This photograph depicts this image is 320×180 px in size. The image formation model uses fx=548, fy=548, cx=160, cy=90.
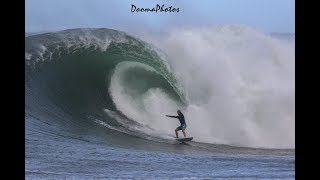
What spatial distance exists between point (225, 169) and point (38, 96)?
2.34 meters

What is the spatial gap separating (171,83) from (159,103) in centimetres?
43

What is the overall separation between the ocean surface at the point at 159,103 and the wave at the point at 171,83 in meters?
0.01

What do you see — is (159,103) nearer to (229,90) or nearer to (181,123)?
(181,123)

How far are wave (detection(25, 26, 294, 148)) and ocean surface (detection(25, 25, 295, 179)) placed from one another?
0.04 feet

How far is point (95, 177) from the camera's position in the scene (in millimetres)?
4480

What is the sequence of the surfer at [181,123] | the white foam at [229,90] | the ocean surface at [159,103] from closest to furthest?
the ocean surface at [159,103]
the surfer at [181,123]
the white foam at [229,90]

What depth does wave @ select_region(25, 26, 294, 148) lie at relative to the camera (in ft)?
18.4

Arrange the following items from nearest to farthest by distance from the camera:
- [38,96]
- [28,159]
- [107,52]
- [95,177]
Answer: [95,177]
[28,159]
[38,96]
[107,52]

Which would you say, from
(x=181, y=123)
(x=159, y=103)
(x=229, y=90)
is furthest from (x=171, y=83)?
(x=181, y=123)

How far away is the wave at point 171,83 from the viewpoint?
5598mm

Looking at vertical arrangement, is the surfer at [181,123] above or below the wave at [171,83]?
below
